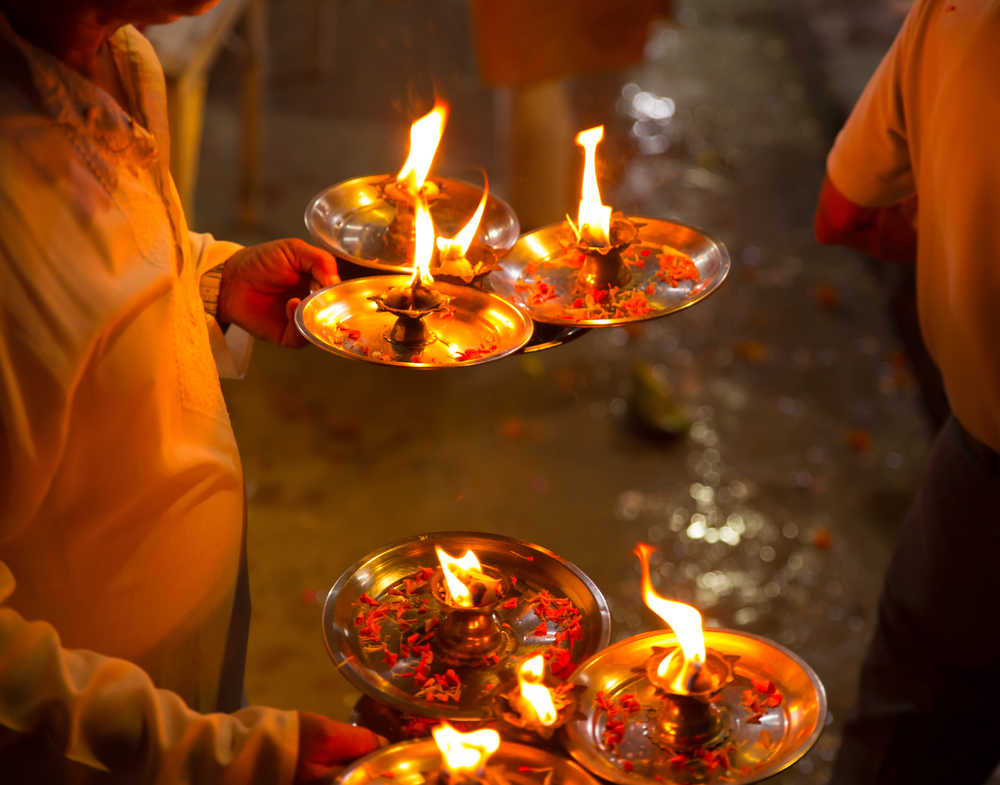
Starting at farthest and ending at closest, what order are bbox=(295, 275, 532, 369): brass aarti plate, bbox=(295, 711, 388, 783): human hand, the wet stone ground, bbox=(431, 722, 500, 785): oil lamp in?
the wet stone ground < bbox=(295, 275, 532, 369): brass aarti plate < bbox=(295, 711, 388, 783): human hand < bbox=(431, 722, 500, 785): oil lamp

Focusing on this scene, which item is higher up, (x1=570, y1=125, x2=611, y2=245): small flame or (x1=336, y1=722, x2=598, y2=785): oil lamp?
(x1=570, y1=125, x2=611, y2=245): small flame

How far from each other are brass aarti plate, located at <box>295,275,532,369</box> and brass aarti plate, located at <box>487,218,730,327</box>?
55 millimetres

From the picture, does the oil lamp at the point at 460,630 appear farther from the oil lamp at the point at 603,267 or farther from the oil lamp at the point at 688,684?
the oil lamp at the point at 603,267

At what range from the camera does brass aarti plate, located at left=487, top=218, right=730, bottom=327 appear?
150 cm

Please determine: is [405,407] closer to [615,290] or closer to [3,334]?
[615,290]

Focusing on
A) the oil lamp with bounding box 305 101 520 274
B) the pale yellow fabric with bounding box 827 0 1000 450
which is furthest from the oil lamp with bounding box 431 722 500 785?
the pale yellow fabric with bounding box 827 0 1000 450

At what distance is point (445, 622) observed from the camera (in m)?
1.27

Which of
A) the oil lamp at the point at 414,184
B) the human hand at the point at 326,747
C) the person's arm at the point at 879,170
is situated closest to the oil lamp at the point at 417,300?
the oil lamp at the point at 414,184

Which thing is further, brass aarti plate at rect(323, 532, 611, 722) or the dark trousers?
the dark trousers

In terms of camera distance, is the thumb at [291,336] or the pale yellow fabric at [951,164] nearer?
the thumb at [291,336]

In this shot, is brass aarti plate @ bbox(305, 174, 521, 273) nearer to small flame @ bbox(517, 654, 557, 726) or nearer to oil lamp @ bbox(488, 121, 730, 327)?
oil lamp @ bbox(488, 121, 730, 327)

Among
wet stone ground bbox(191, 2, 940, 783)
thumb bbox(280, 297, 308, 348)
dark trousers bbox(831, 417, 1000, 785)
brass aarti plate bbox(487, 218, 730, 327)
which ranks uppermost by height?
brass aarti plate bbox(487, 218, 730, 327)

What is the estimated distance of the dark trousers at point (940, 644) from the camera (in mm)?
2219

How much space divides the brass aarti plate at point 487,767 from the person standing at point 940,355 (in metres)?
1.24
